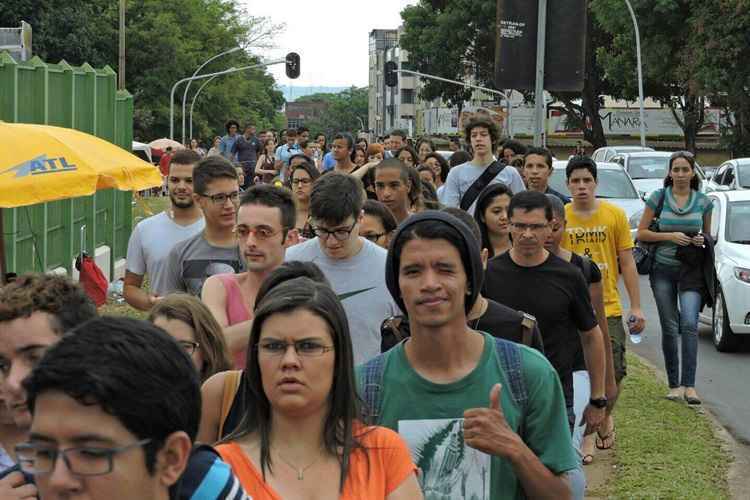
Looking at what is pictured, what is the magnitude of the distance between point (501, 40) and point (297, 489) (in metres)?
7.98

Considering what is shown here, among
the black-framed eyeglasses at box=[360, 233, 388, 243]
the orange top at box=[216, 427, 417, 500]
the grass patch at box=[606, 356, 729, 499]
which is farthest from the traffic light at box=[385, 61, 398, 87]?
the orange top at box=[216, 427, 417, 500]

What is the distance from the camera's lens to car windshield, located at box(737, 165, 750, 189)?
84.7ft

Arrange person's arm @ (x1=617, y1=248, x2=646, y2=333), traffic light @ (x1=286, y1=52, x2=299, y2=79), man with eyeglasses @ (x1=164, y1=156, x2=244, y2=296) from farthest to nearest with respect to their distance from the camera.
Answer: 1. traffic light @ (x1=286, y1=52, x2=299, y2=79)
2. person's arm @ (x1=617, y1=248, x2=646, y2=333)
3. man with eyeglasses @ (x1=164, y1=156, x2=244, y2=296)

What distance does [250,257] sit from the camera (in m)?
5.68

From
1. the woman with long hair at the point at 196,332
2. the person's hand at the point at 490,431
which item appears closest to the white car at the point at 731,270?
the woman with long hair at the point at 196,332

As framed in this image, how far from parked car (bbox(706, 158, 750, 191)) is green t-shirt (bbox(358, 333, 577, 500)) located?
72.0 ft

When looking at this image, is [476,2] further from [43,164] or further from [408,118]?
[408,118]

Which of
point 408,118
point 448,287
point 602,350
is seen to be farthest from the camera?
point 408,118

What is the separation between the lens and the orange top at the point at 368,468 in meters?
3.41

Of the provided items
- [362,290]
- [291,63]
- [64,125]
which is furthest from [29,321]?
[291,63]

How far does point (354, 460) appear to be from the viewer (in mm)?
3457

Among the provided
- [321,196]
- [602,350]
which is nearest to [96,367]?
[321,196]

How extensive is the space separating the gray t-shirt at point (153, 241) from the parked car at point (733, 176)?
18.7m

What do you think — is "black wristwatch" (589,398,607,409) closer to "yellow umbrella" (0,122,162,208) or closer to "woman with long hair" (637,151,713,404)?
"yellow umbrella" (0,122,162,208)
